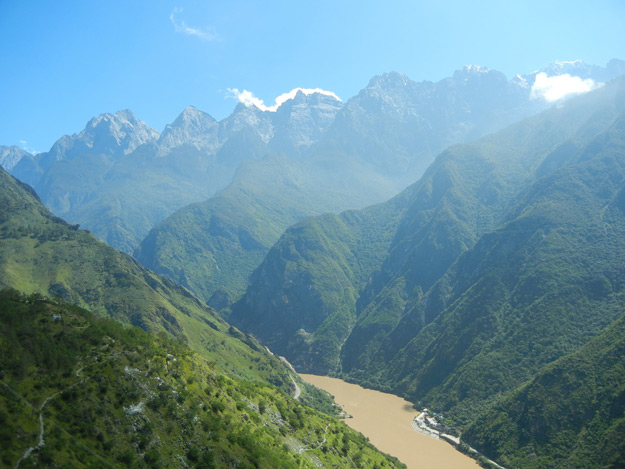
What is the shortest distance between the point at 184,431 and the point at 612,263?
7347 inches

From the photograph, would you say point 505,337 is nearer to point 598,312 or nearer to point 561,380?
point 598,312

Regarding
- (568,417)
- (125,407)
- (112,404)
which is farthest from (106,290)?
(568,417)

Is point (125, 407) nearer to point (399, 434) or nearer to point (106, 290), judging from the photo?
point (399, 434)

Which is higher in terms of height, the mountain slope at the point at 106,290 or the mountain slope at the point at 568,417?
the mountain slope at the point at 568,417

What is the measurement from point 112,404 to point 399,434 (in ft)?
404

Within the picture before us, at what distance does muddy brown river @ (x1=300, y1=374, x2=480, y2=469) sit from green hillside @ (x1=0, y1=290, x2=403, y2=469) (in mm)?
66997

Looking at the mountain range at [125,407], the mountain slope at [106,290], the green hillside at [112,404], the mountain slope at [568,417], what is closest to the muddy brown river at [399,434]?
the mountain slope at [568,417]

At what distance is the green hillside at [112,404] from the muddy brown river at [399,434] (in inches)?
2638

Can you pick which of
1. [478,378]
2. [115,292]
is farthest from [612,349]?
[115,292]

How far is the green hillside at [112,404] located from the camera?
43.5 m

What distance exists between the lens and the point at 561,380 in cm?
13412

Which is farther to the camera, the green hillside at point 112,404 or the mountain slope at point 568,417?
the mountain slope at point 568,417

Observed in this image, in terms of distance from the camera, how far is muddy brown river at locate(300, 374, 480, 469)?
5285 inches

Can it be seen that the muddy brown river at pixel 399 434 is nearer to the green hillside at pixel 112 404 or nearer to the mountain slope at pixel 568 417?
the mountain slope at pixel 568 417
